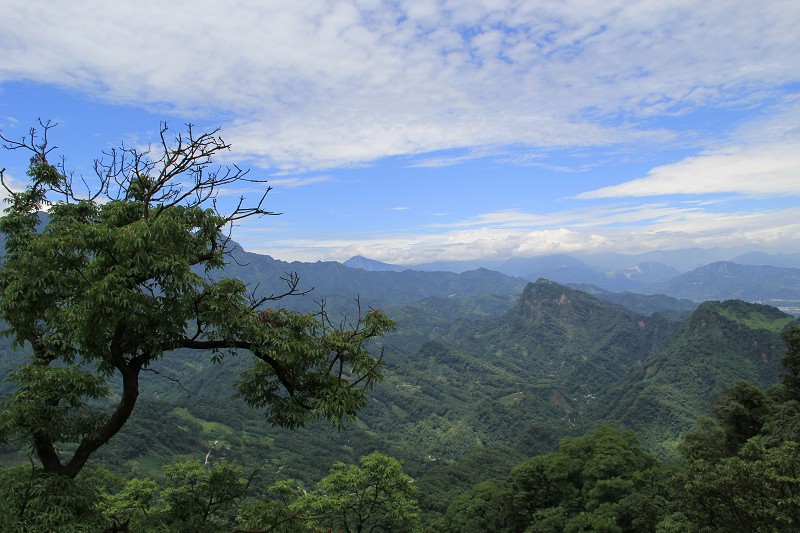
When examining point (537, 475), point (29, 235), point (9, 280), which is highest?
point (29, 235)

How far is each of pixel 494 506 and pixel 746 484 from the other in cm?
3008

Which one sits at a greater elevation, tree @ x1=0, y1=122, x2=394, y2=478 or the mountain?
tree @ x1=0, y1=122, x2=394, y2=478

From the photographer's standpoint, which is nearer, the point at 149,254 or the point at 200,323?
the point at 149,254

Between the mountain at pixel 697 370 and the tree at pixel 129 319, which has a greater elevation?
the tree at pixel 129 319

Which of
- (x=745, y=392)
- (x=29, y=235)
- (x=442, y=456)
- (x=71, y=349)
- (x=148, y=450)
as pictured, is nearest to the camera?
(x=71, y=349)

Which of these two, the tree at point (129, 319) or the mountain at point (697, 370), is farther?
the mountain at point (697, 370)

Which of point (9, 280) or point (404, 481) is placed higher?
point (9, 280)

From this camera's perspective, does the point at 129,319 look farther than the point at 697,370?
No

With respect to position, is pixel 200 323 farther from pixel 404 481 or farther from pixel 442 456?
pixel 442 456

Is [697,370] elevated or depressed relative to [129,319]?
depressed

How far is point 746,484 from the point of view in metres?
12.9

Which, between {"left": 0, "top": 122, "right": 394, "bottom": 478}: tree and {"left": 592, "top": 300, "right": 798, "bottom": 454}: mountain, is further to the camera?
{"left": 592, "top": 300, "right": 798, "bottom": 454}: mountain

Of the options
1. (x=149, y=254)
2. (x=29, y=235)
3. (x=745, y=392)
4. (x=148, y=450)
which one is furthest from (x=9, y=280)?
(x=148, y=450)

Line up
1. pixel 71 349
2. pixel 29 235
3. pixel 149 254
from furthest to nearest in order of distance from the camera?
1. pixel 29 235
2. pixel 71 349
3. pixel 149 254
